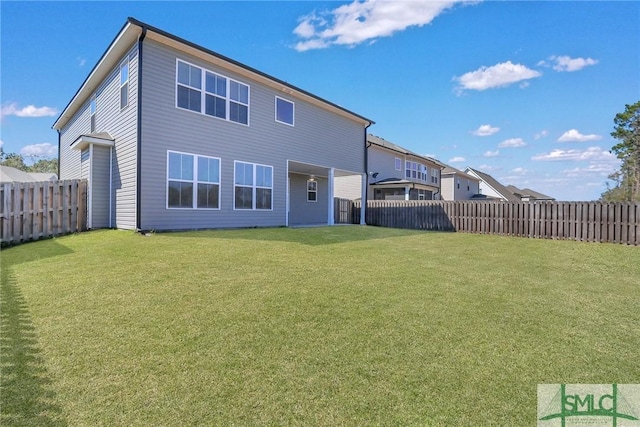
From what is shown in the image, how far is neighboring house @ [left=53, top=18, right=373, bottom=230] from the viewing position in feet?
31.2

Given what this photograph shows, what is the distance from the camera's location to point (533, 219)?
1227 cm

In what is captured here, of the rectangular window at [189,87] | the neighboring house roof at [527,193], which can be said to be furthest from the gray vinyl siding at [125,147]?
the neighboring house roof at [527,193]

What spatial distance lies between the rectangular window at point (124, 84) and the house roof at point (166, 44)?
42 centimetres

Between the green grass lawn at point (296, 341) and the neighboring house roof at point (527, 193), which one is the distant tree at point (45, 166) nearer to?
the green grass lawn at point (296, 341)

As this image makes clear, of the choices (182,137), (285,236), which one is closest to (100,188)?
(182,137)

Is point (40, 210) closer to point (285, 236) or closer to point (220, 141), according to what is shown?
point (220, 141)

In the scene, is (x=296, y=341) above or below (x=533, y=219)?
below

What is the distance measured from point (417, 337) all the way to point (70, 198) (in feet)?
37.2

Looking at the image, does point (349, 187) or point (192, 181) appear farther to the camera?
point (349, 187)

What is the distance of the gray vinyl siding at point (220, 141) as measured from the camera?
9.52 metres

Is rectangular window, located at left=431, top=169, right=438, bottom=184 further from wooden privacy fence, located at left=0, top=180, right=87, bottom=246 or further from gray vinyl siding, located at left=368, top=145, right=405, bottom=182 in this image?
wooden privacy fence, located at left=0, top=180, right=87, bottom=246

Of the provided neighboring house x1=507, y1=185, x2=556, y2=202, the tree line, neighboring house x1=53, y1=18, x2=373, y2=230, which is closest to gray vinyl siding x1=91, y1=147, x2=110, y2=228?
neighboring house x1=53, y1=18, x2=373, y2=230

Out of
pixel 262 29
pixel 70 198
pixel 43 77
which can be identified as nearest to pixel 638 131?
pixel 262 29

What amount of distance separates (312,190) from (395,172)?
37.2 ft
